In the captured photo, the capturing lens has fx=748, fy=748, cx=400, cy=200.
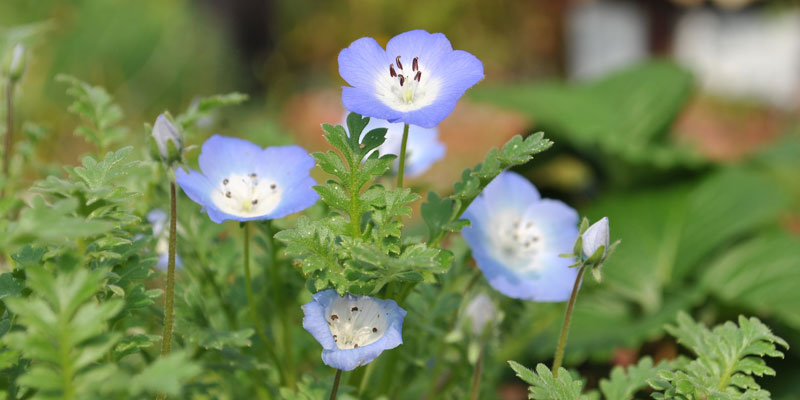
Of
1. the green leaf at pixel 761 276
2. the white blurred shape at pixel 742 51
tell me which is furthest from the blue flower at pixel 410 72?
the white blurred shape at pixel 742 51

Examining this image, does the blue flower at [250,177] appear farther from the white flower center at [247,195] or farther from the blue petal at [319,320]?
the blue petal at [319,320]

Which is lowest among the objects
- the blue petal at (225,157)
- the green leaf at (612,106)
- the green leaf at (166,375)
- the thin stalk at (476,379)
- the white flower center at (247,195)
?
the green leaf at (612,106)

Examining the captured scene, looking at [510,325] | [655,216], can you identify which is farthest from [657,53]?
[510,325]

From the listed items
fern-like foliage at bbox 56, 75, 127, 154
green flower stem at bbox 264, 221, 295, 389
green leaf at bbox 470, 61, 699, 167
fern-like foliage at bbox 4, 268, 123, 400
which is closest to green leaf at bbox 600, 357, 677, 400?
green flower stem at bbox 264, 221, 295, 389

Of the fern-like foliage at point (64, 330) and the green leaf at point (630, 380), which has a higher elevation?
the fern-like foliage at point (64, 330)

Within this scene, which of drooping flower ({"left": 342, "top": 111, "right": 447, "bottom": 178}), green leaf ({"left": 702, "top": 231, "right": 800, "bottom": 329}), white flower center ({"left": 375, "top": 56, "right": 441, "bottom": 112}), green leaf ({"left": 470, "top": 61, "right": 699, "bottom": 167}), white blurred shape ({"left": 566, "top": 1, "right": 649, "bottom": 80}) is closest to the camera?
white flower center ({"left": 375, "top": 56, "right": 441, "bottom": 112})

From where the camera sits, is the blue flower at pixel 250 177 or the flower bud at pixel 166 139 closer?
the flower bud at pixel 166 139

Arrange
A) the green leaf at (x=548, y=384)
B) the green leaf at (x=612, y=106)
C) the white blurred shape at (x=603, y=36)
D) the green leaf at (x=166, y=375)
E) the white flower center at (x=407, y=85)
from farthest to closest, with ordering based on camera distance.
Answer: the white blurred shape at (x=603, y=36), the green leaf at (x=612, y=106), the white flower center at (x=407, y=85), the green leaf at (x=548, y=384), the green leaf at (x=166, y=375)

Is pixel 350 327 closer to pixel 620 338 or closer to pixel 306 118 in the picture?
pixel 620 338

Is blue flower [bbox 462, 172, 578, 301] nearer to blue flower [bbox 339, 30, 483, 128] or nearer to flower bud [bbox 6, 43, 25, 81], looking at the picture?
blue flower [bbox 339, 30, 483, 128]
